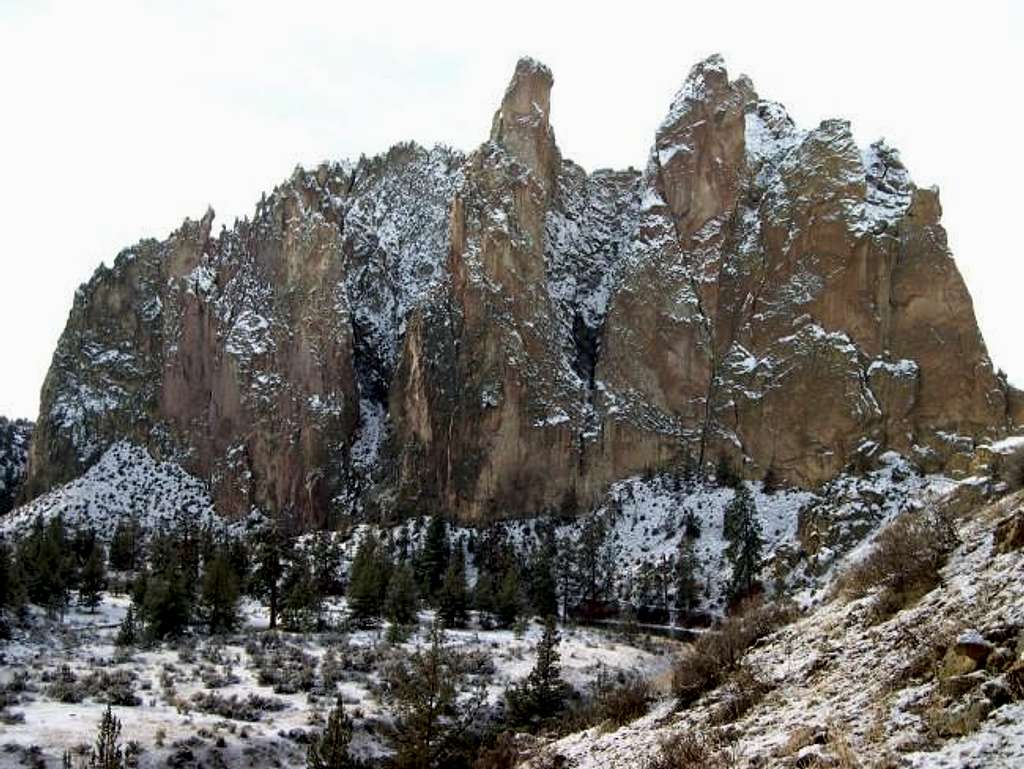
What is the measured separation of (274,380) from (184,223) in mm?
47813

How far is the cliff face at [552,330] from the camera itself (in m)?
132

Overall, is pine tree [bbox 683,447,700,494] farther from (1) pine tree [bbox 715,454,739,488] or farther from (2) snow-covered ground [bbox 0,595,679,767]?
(2) snow-covered ground [bbox 0,595,679,767]

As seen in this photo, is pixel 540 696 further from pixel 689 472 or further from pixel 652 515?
pixel 689 472

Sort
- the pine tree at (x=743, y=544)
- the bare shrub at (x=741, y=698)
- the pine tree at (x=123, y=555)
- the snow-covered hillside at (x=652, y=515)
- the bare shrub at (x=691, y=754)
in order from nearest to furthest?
the bare shrub at (x=691, y=754) → the bare shrub at (x=741, y=698) → the pine tree at (x=743, y=544) → the snow-covered hillside at (x=652, y=515) → the pine tree at (x=123, y=555)

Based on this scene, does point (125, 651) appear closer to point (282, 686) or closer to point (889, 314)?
point (282, 686)

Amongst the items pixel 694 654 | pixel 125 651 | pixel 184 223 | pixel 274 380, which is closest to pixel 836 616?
pixel 694 654

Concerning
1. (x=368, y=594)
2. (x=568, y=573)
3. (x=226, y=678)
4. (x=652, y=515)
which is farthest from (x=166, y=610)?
(x=652, y=515)

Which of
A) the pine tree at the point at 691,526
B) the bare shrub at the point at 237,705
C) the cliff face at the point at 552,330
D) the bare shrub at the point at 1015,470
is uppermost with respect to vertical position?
the cliff face at the point at 552,330

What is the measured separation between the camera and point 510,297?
490ft

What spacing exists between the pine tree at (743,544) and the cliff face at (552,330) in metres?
20.7

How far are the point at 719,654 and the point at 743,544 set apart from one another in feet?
261

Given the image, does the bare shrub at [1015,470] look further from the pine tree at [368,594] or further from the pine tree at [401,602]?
the pine tree at [368,594]

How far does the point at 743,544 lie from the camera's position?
9612cm

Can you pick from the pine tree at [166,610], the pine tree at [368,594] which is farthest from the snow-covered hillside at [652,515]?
the pine tree at [166,610]
